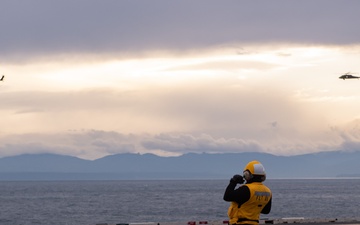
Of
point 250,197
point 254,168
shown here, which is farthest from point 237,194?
point 254,168

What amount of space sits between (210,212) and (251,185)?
115 meters

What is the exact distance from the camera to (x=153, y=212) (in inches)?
5113

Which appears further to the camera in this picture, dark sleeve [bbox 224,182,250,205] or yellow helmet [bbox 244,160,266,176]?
yellow helmet [bbox 244,160,266,176]

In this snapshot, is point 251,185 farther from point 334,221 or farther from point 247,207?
point 334,221

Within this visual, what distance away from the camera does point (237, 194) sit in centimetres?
1420

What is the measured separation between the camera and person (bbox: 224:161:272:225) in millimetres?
14320

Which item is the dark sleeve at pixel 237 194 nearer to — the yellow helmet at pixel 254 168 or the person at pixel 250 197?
the person at pixel 250 197

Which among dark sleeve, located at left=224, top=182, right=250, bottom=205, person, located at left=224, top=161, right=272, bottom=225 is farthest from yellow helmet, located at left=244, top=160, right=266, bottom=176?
dark sleeve, located at left=224, top=182, right=250, bottom=205

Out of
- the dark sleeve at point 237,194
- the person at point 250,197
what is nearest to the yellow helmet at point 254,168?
the person at point 250,197

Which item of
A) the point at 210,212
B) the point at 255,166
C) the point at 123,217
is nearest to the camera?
the point at 255,166

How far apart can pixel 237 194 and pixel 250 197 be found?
36cm

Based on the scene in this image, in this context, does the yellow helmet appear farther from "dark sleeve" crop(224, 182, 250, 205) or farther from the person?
"dark sleeve" crop(224, 182, 250, 205)

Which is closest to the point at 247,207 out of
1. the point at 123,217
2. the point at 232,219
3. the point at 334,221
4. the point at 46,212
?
the point at 232,219

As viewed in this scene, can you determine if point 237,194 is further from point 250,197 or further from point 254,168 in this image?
point 254,168
